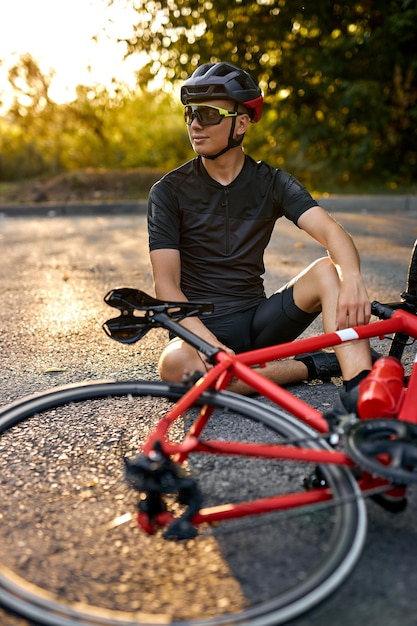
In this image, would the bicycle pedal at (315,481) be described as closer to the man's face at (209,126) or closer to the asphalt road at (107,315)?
the asphalt road at (107,315)

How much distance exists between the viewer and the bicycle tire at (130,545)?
183 cm

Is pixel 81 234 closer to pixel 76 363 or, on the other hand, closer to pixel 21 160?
pixel 76 363

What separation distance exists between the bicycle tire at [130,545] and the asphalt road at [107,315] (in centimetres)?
Answer: 17

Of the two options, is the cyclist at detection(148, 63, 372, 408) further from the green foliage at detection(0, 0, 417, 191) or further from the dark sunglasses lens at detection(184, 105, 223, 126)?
the green foliage at detection(0, 0, 417, 191)

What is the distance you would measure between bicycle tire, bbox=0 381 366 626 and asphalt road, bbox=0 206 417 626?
17 centimetres

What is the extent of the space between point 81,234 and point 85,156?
9.38 meters

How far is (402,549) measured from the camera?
7.70 feet

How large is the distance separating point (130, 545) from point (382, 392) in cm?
90

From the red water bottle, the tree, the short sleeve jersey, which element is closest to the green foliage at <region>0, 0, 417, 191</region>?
the tree

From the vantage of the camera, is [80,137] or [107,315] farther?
[80,137]

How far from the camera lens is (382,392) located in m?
2.41

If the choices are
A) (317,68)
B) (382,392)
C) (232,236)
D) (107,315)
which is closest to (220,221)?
(232,236)

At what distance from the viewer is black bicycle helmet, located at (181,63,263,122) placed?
3258 mm

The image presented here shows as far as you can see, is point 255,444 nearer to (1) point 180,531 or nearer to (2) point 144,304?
(1) point 180,531
